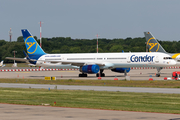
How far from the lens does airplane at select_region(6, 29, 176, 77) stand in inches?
2196

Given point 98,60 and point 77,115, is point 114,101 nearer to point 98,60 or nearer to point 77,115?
point 77,115

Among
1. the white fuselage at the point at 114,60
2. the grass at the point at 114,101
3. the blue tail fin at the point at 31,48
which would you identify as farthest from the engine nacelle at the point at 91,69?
the grass at the point at 114,101

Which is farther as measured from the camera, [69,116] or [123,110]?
[123,110]

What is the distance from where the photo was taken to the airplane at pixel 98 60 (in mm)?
55781

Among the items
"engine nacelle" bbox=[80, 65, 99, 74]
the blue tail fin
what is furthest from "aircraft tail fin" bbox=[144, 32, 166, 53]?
the blue tail fin

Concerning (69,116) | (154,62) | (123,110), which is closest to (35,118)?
(69,116)

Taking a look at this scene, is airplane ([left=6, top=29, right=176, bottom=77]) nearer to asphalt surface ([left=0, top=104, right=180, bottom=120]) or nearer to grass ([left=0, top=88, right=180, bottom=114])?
grass ([left=0, top=88, right=180, bottom=114])

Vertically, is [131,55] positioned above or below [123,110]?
above

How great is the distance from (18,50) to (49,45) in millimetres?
22387

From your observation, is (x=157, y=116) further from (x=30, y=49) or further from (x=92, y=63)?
(x=30, y=49)

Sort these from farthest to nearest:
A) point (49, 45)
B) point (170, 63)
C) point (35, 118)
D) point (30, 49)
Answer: point (49, 45) → point (30, 49) → point (170, 63) → point (35, 118)

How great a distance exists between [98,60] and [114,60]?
3211 millimetres

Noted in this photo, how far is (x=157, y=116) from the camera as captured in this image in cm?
1565

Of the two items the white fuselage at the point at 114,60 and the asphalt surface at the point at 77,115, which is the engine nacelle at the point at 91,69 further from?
the asphalt surface at the point at 77,115
